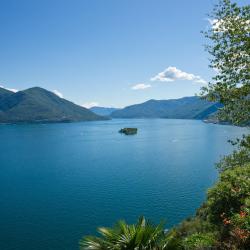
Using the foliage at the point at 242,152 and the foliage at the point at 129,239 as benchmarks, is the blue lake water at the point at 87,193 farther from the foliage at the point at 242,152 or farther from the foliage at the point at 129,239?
the foliage at the point at 129,239

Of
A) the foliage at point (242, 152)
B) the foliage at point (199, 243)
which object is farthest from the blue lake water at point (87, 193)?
the foliage at point (199, 243)

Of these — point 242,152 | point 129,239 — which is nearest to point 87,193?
point 242,152

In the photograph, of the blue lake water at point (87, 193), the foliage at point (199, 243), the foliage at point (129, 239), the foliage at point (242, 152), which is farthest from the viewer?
the blue lake water at point (87, 193)

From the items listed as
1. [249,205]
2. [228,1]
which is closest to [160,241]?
[249,205]

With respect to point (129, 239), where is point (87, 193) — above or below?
below

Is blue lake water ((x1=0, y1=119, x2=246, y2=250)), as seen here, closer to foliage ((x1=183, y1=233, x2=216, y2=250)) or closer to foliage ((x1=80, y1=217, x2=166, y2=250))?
foliage ((x1=183, y1=233, x2=216, y2=250))

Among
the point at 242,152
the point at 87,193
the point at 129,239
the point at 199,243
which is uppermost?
the point at 242,152

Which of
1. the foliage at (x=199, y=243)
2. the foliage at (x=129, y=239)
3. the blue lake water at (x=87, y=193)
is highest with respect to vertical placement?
the foliage at (x=129, y=239)

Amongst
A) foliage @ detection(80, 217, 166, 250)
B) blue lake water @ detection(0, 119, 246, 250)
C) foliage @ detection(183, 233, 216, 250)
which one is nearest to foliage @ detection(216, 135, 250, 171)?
foliage @ detection(183, 233, 216, 250)

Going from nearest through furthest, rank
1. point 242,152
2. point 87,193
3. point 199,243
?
1. point 199,243
2. point 242,152
3. point 87,193

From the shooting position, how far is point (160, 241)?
14047mm

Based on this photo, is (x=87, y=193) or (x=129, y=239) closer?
(x=129, y=239)

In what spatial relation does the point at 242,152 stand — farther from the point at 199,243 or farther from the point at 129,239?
the point at 129,239

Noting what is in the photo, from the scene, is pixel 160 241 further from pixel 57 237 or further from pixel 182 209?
pixel 182 209
